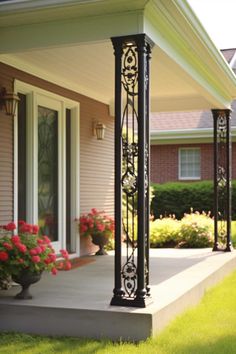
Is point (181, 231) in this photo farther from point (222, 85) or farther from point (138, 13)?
point (138, 13)

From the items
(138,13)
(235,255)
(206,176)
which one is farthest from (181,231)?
(206,176)

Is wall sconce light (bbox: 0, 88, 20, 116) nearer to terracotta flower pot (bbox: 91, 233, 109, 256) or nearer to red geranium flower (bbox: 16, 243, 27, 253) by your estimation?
red geranium flower (bbox: 16, 243, 27, 253)

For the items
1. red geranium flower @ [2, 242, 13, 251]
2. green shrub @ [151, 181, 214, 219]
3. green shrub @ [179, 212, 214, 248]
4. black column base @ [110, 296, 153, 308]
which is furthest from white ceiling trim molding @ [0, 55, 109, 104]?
green shrub @ [151, 181, 214, 219]

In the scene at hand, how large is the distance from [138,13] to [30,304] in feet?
10.1

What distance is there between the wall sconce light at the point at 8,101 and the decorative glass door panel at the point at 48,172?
1050 mm

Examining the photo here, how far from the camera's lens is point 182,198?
1841 centimetres

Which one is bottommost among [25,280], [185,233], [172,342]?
[172,342]

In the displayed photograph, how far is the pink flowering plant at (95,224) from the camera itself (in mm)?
9570

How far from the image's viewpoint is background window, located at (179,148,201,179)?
65.5 feet

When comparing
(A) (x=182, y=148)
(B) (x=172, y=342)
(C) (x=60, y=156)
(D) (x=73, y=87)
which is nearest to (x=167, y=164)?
(A) (x=182, y=148)

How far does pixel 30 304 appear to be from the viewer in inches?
224

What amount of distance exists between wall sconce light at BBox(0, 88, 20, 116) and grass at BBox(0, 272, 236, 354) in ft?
9.86

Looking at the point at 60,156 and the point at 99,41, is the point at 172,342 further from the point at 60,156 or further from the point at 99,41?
the point at 60,156

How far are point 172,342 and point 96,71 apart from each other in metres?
4.53
